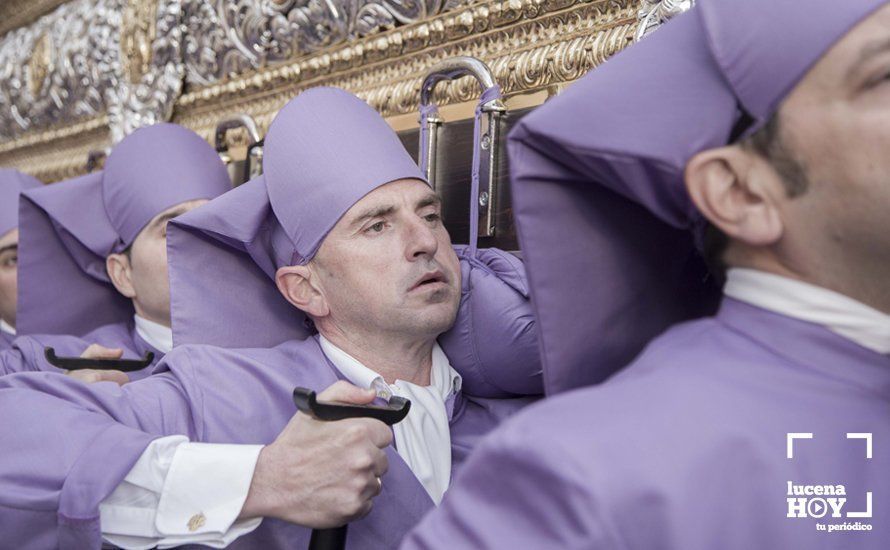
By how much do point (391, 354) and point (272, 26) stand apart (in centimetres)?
107

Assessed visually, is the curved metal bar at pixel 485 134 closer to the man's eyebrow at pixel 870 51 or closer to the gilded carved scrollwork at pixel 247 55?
the gilded carved scrollwork at pixel 247 55

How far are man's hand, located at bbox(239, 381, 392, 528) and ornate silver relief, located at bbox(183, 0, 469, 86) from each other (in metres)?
0.93

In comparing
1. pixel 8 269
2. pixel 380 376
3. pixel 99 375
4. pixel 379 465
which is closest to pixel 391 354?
pixel 380 376

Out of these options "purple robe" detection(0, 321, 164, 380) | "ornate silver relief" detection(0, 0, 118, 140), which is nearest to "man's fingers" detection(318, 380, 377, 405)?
"purple robe" detection(0, 321, 164, 380)

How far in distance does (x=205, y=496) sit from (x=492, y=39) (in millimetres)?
999

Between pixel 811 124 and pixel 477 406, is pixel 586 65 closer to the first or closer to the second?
pixel 477 406

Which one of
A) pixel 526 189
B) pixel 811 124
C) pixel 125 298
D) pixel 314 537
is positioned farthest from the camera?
pixel 125 298

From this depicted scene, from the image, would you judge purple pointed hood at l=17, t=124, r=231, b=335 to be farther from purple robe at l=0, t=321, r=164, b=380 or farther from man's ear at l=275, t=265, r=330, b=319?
Answer: man's ear at l=275, t=265, r=330, b=319

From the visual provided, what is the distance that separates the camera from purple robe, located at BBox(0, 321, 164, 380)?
2.27 metres

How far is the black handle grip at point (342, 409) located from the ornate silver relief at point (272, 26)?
93 cm

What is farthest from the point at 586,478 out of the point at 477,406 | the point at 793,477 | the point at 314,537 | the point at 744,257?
the point at 477,406

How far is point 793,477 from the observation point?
0.84 meters

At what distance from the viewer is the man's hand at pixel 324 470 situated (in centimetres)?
131

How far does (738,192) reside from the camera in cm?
94
